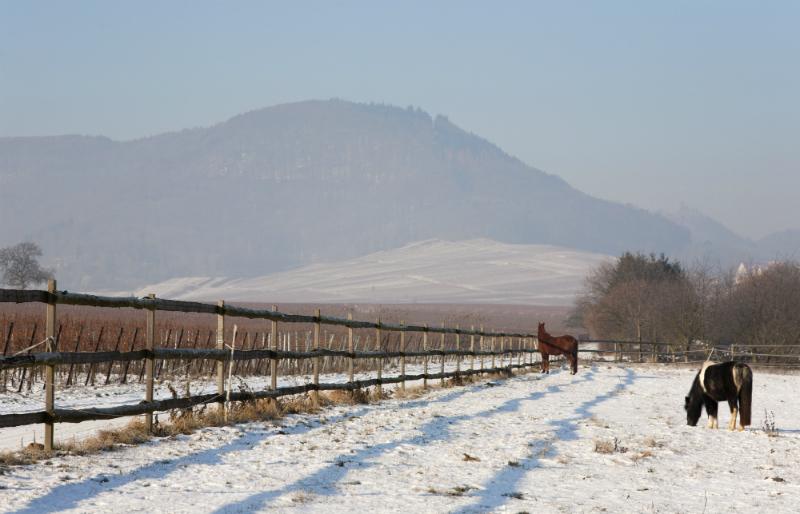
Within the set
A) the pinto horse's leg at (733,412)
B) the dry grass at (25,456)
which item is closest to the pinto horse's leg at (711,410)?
the pinto horse's leg at (733,412)

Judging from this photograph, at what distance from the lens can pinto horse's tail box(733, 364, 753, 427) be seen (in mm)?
17500

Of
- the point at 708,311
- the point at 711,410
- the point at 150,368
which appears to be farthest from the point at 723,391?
A: the point at 708,311

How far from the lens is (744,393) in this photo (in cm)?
1758

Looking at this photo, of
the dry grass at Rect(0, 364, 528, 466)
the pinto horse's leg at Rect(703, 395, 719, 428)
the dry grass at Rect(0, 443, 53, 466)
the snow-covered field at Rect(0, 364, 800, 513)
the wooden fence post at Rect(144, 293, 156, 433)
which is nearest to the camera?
the snow-covered field at Rect(0, 364, 800, 513)

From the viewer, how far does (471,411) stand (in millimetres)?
18812

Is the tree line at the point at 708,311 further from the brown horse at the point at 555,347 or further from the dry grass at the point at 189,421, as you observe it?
the dry grass at the point at 189,421

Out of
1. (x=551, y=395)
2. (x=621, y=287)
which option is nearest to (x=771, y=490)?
(x=551, y=395)

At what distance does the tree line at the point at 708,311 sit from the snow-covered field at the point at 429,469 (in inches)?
1582

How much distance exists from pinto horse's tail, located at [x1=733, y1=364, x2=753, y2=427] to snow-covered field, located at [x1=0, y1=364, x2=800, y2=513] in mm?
286

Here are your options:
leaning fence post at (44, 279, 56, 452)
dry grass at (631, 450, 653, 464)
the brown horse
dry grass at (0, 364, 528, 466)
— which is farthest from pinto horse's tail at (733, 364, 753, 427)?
the brown horse

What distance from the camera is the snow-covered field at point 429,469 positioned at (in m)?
9.39

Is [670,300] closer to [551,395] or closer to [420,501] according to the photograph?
[551,395]

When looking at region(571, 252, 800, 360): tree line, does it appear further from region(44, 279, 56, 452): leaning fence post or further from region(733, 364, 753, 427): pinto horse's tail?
region(44, 279, 56, 452): leaning fence post

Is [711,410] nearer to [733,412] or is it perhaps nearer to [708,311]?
[733,412]
